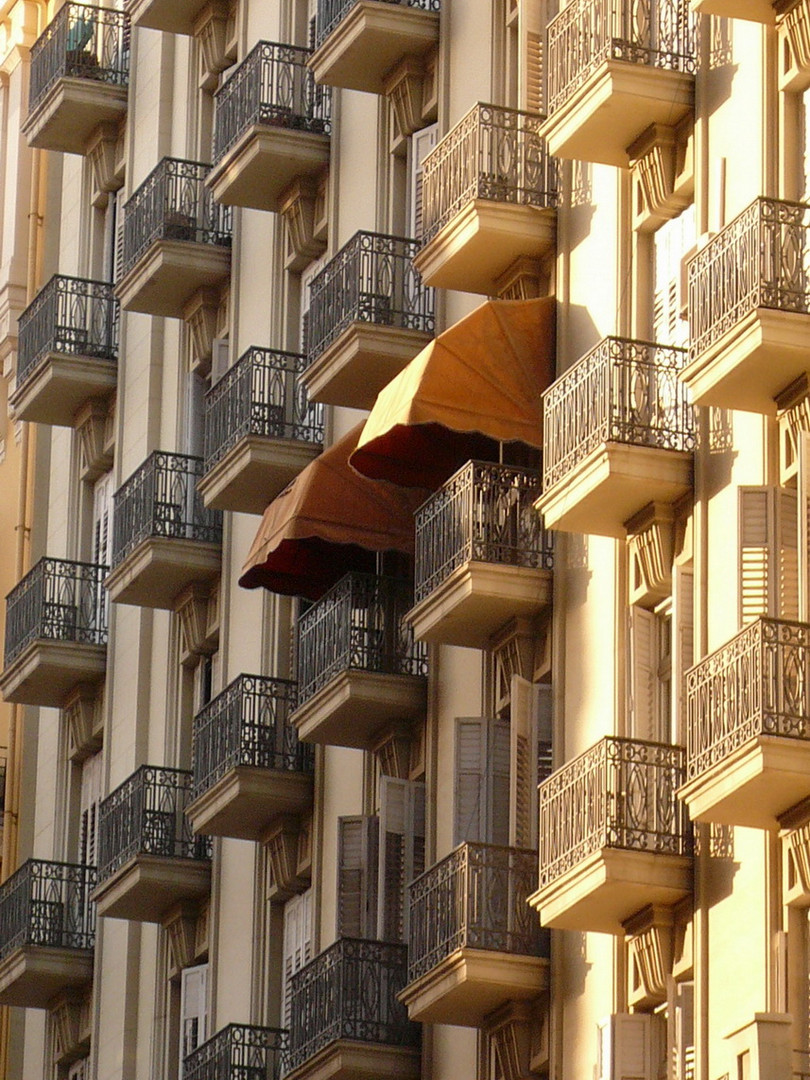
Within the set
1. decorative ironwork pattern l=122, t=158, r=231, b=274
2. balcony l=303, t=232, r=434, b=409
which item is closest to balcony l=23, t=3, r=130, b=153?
decorative ironwork pattern l=122, t=158, r=231, b=274

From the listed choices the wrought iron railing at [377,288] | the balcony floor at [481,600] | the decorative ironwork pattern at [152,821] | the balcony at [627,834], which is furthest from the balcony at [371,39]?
the balcony at [627,834]

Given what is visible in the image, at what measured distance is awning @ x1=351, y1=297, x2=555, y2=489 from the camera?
→ 29.7 metres

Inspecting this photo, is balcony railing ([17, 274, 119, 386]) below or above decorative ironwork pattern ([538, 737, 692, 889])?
above

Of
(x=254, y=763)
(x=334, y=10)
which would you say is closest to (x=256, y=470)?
(x=254, y=763)

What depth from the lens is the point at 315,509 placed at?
32.1 m

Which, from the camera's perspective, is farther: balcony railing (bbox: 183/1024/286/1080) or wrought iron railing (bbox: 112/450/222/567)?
wrought iron railing (bbox: 112/450/222/567)

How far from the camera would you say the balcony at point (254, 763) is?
3434 cm

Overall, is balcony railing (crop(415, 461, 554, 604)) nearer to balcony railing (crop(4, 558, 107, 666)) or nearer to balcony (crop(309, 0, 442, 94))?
balcony (crop(309, 0, 442, 94))

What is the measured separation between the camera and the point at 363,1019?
101ft

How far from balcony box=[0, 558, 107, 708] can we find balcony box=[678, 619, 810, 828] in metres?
17.2

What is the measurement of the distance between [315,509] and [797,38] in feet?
23.6

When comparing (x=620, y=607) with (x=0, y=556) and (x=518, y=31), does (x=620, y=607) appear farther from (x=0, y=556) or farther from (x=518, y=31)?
(x=0, y=556)

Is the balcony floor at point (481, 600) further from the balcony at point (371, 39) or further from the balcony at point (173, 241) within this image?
the balcony at point (173, 241)

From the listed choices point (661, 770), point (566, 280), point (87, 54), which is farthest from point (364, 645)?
point (87, 54)
